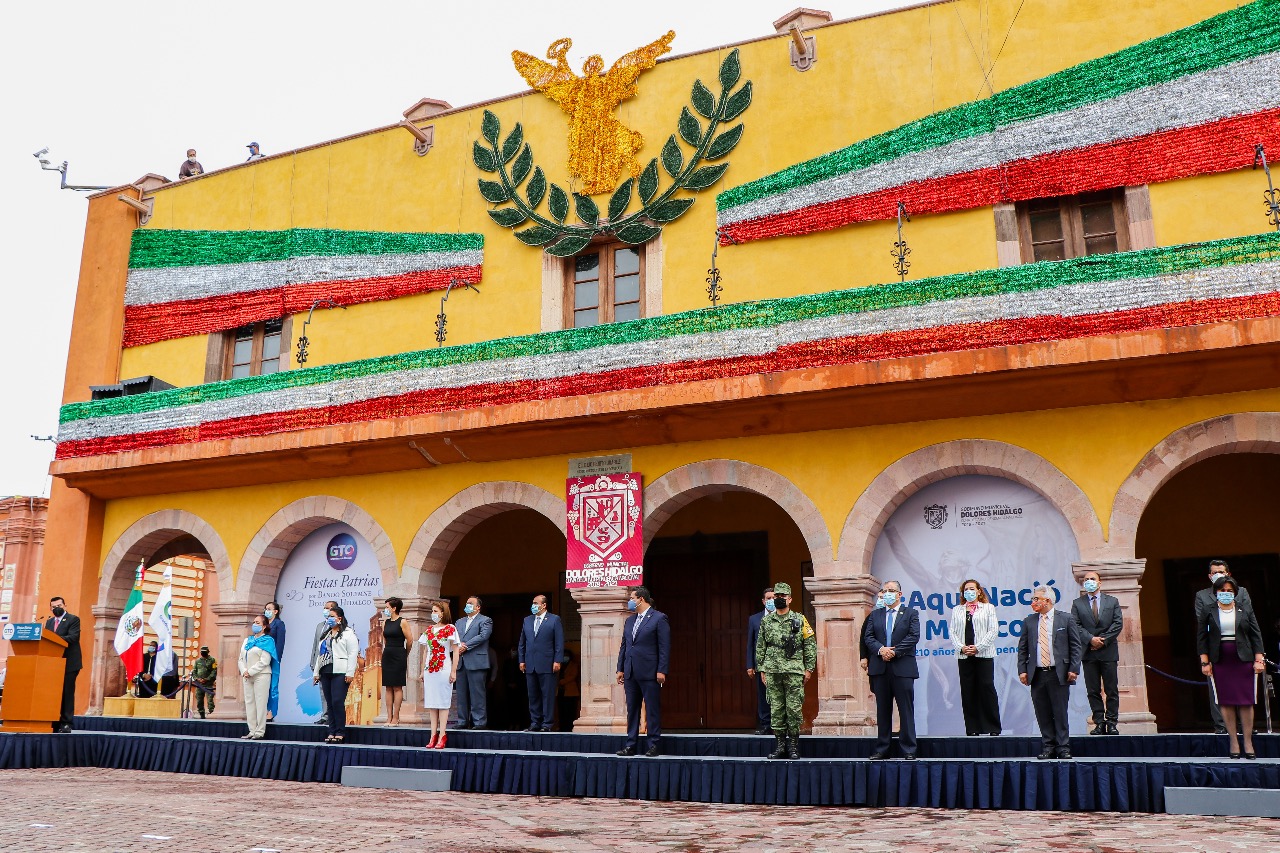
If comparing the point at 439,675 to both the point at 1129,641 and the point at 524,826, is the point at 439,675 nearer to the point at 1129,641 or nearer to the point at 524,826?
the point at 524,826

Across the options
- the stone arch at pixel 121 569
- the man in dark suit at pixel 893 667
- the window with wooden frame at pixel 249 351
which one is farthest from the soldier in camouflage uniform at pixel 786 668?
the window with wooden frame at pixel 249 351

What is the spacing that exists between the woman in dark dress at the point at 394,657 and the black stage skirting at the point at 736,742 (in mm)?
663

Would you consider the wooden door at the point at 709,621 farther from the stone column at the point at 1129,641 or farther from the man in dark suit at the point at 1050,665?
the man in dark suit at the point at 1050,665

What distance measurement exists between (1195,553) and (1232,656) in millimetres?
5842

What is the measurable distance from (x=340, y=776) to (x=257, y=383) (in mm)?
6923

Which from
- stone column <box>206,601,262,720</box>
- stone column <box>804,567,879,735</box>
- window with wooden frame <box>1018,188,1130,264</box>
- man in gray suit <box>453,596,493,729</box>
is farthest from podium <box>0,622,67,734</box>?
window with wooden frame <box>1018,188,1130,264</box>

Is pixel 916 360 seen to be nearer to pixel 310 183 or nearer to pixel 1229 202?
pixel 1229 202

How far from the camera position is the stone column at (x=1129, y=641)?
1130 centimetres

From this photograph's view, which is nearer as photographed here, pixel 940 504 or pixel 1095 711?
pixel 1095 711

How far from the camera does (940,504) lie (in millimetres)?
13133

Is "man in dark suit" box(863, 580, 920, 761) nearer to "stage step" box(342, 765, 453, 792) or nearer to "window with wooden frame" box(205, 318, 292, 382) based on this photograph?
"stage step" box(342, 765, 453, 792)

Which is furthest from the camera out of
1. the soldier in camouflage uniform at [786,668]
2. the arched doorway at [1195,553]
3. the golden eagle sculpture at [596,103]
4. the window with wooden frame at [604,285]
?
the golden eagle sculpture at [596,103]

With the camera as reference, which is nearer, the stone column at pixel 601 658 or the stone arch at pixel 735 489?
the stone arch at pixel 735 489

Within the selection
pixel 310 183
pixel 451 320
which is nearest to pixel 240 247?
pixel 310 183
